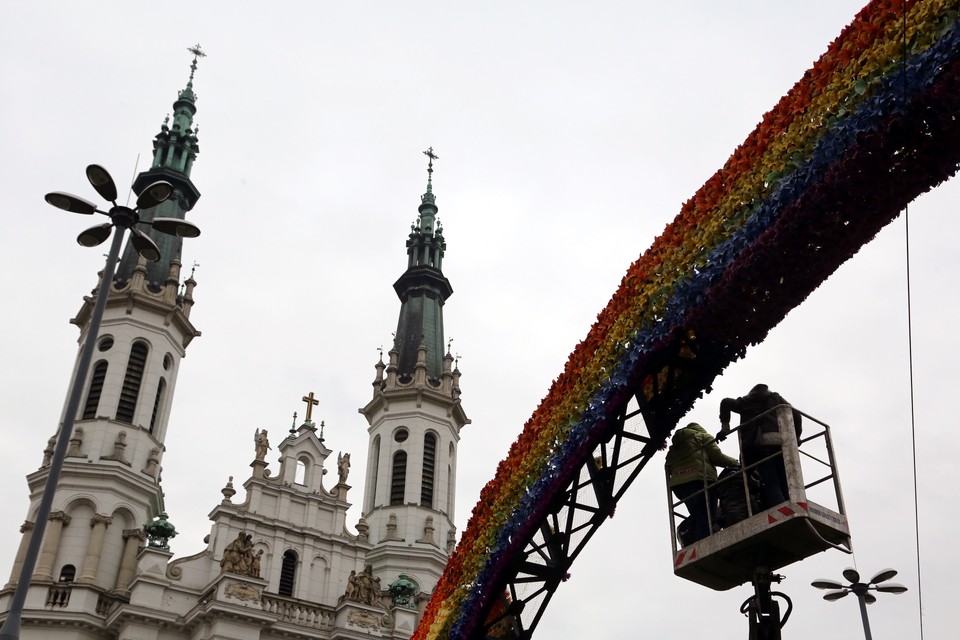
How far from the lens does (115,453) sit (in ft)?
122

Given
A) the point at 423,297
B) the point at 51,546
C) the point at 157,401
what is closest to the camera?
the point at 51,546

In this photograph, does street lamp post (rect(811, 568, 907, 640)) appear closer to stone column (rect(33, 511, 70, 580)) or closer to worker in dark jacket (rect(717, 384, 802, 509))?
worker in dark jacket (rect(717, 384, 802, 509))

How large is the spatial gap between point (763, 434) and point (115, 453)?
32.8m

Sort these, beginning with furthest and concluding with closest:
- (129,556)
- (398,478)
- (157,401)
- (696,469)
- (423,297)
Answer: (423,297) → (398,478) → (157,401) → (129,556) → (696,469)

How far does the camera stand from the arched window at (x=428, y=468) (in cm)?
4341

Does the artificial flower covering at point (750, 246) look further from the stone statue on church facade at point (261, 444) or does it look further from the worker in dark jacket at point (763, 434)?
the stone statue on church facade at point (261, 444)

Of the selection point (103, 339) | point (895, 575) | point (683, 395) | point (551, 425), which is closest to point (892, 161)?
point (683, 395)

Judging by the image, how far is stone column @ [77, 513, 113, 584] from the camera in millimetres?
34656

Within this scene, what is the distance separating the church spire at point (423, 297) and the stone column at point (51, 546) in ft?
54.6

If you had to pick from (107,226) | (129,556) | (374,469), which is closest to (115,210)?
(107,226)

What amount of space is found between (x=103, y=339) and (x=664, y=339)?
1365 inches

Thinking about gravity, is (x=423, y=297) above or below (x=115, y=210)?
above

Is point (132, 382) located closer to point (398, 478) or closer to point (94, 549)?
point (94, 549)

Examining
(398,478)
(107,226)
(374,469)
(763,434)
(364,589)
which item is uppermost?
(374,469)
